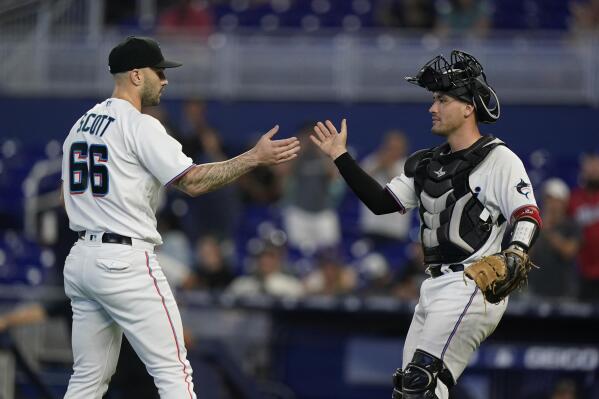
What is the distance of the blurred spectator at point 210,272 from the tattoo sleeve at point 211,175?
15.2ft

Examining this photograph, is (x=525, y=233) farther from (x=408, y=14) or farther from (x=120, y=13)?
(x=120, y=13)

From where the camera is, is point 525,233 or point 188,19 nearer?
point 525,233

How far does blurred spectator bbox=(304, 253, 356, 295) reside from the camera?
10.4 metres

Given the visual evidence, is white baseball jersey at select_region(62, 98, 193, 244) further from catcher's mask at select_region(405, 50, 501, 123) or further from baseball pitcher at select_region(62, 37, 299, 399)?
catcher's mask at select_region(405, 50, 501, 123)

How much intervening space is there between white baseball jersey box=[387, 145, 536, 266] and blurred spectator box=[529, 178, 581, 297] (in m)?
3.74

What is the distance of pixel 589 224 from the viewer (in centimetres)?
1018

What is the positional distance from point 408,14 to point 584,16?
6.43ft

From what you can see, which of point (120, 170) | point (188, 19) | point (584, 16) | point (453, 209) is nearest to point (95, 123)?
point (120, 170)

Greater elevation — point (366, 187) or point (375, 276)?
point (366, 187)

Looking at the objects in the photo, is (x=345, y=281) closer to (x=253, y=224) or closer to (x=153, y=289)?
(x=253, y=224)

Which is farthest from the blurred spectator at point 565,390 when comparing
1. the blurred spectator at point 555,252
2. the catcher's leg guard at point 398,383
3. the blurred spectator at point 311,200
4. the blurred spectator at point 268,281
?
the catcher's leg guard at point 398,383

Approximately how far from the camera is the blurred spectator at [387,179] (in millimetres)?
11367

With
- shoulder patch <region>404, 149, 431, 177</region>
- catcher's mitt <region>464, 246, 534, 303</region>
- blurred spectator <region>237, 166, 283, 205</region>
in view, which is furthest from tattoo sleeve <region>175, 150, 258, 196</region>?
blurred spectator <region>237, 166, 283, 205</region>

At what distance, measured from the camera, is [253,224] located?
13414mm
